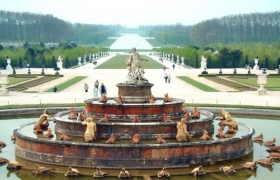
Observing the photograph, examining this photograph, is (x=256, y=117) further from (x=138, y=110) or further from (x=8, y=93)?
(x=8, y=93)

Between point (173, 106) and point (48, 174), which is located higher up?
point (173, 106)

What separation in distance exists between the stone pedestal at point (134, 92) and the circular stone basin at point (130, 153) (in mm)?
3919

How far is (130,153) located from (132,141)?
2.25ft

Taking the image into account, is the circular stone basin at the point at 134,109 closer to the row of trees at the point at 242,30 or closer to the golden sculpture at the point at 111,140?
the golden sculpture at the point at 111,140

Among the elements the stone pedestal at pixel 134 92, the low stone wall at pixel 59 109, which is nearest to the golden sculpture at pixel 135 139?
the stone pedestal at pixel 134 92

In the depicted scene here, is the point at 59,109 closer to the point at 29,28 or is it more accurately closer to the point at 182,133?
the point at 182,133

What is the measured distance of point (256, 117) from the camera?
28.1m

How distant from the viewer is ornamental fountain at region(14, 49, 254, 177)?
17312mm

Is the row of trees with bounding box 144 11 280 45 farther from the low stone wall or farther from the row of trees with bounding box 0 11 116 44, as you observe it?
the low stone wall

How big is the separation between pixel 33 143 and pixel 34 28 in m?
137

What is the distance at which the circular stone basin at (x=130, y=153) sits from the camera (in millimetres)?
17266

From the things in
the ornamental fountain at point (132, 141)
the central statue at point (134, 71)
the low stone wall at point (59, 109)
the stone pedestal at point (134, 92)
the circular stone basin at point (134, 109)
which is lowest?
the low stone wall at point (59, 109)

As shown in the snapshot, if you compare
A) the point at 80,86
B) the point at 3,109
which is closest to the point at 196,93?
the point at 80,86

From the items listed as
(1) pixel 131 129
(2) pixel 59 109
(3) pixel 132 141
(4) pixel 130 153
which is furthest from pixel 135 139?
(2) pixel 59 109
